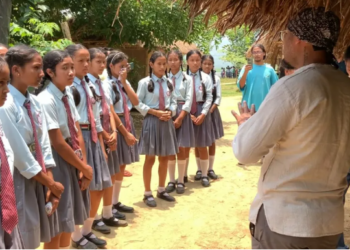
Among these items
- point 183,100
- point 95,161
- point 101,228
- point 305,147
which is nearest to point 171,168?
point 183,100

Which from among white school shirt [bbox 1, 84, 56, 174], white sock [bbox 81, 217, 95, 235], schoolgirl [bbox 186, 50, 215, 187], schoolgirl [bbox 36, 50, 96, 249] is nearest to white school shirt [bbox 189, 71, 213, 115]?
schoolgirl [bbox 186, 50, 215, 187]

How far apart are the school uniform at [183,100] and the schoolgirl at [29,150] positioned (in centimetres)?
290

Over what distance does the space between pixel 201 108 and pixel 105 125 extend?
206cm

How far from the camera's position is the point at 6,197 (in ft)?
5.85

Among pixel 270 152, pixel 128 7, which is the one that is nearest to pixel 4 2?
pixel 270 152

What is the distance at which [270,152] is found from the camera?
5.37 ft

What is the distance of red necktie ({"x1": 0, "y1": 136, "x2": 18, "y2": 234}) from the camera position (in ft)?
5.71

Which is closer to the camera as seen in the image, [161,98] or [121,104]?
[121,104]

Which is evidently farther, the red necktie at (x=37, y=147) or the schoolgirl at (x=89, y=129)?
the schoolgirl at (x=89, y=129)

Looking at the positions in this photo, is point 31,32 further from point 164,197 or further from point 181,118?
point 164,197

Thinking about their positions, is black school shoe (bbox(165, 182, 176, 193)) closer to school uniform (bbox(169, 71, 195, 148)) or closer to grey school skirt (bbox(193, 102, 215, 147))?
school uniform (bbox(169, 71, 195, 148))

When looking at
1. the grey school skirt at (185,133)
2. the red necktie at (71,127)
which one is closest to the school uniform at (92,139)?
the red necktie at (71,127)

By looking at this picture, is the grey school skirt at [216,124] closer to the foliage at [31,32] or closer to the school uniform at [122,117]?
the school uniform at [122,117]

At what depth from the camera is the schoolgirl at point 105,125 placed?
3504 millimetres
